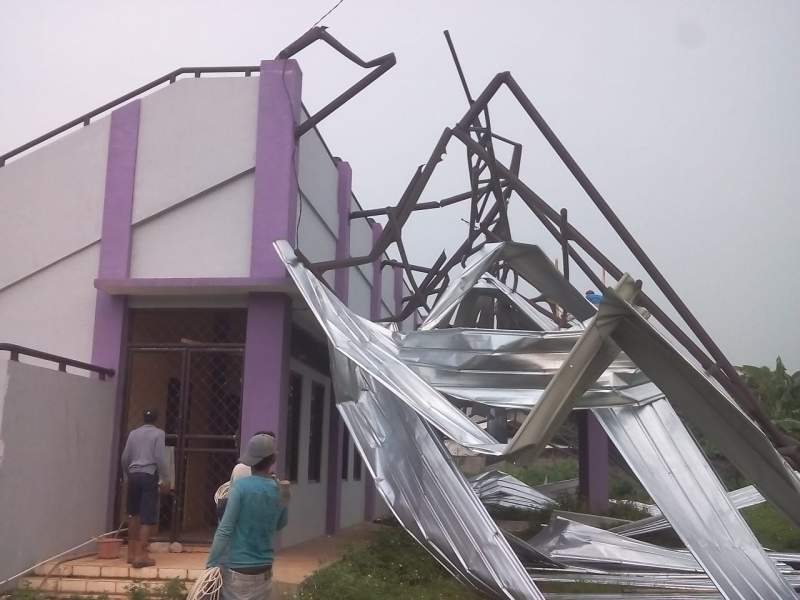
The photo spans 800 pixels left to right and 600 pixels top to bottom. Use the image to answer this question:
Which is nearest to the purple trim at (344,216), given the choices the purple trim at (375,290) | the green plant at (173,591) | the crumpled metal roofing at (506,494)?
the purple trim at (375,290)

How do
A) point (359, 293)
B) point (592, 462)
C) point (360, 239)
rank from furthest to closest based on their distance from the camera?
point (592, 462), point (360, 239), point (359, 293)

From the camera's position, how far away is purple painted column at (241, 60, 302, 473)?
8.51 meters

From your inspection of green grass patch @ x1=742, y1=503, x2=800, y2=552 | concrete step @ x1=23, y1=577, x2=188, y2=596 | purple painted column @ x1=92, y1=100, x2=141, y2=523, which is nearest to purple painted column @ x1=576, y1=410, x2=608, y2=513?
green grass patch @ x1=742, y1=503, x2=800, y2=552

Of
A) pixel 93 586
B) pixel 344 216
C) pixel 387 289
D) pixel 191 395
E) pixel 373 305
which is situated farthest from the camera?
pixel 387 289

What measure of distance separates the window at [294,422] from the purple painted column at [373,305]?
4449 mm

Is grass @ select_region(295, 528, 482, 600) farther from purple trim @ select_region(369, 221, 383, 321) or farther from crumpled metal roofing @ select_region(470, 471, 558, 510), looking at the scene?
purple trim @ select_region(369, 221, 383, 321)

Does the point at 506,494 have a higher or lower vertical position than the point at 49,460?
lower

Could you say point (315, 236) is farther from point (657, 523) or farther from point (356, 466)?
point (356, 466)

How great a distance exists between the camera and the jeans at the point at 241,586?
4.10 metres

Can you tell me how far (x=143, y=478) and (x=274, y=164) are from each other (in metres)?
3.59

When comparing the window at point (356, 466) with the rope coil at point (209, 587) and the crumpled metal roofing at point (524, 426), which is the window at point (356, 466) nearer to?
the crumpled metal roofing at point (524, 426)

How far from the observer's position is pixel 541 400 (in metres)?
5.41

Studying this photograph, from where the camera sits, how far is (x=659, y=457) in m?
7.08

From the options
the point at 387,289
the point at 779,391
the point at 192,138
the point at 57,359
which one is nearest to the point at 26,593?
the point at 57,359
